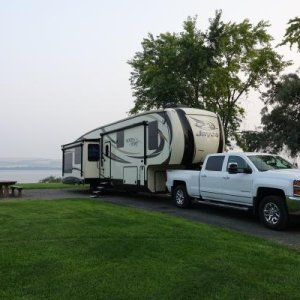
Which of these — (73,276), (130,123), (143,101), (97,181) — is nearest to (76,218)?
(73,276)

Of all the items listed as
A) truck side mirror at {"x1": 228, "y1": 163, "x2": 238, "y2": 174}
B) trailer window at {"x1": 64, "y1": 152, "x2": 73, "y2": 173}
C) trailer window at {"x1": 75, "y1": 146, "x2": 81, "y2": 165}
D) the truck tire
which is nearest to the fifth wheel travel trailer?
trailer window at {"x1": 75, "y1": 146, "x2": 81, "y2": 165}

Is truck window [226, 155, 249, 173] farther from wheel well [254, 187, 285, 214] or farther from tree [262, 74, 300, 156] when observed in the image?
tree [262, 74, 300, 156]

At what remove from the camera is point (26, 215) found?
38.9 feet

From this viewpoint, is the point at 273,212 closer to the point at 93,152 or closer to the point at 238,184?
the point at 238,184

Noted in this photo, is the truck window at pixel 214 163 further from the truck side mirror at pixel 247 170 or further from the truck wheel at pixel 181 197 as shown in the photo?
the truck wheel at pixel 181 197

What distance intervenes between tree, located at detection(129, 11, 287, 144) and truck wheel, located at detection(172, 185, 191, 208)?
546 inches

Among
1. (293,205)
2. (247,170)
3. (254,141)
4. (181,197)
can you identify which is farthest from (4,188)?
(254,141)

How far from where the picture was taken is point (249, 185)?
11680 mm

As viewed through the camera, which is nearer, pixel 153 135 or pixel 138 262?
pixel 138 262

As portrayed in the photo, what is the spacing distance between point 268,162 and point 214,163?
1.80m

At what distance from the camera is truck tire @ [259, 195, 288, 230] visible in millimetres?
10617

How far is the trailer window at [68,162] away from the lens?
23.1 meters

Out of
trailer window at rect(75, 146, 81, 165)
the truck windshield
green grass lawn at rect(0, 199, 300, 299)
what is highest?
trailer window at rect(75, 146, 81, 165)

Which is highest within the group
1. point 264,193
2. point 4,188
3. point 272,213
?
point 264,193
